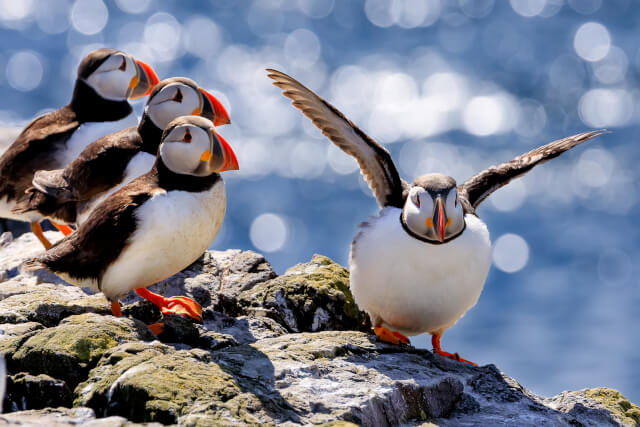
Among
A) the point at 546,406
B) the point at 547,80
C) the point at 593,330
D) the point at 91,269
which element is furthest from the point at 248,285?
the point at 547,80

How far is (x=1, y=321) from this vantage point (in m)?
5.09

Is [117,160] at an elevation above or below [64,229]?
above

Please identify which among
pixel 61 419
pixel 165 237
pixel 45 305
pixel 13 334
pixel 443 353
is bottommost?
pixel 61 419

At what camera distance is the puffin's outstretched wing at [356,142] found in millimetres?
5777

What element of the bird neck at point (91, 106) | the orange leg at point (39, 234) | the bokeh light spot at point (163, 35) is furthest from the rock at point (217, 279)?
the bokeh light spot at point (163, 35)

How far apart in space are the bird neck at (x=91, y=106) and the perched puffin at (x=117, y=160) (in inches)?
44.7

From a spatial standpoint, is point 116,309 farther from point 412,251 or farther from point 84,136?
point 84,136

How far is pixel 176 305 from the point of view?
5.56 metres

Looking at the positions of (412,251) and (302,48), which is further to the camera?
(302,48)

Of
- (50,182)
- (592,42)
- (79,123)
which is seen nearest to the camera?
(50,182)

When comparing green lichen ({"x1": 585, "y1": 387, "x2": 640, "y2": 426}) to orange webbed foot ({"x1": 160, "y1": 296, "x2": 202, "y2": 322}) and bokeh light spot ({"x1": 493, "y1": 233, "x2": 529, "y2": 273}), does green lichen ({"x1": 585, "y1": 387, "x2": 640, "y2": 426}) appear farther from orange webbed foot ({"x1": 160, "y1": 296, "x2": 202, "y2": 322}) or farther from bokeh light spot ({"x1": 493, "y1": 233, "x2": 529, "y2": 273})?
bokeh light spot ({"x1": 493, "y1": 233, "x2": 529, "y2": 273})

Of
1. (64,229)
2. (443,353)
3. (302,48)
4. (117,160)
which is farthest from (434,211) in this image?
(302,48)

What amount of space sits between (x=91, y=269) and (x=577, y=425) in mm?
2993

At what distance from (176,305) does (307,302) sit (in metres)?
0.93
